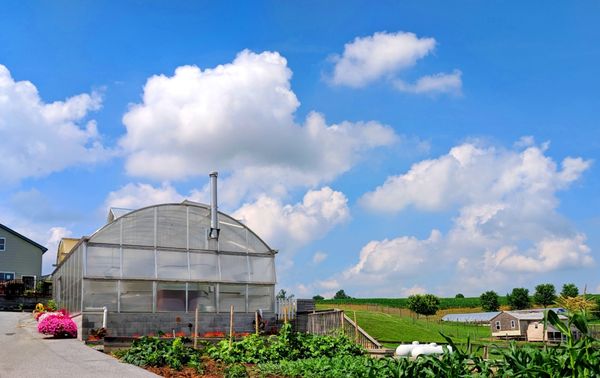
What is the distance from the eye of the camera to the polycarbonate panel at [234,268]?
Result: 89.8ft

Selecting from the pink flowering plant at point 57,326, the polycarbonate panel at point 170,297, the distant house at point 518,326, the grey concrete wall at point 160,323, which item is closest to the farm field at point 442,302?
the distant house at point 518,326

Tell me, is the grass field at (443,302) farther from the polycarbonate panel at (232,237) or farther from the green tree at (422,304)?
the polycarbonate panel at (232,237)

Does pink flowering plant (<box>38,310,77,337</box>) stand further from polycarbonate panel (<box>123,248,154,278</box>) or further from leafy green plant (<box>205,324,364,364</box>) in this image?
leafy green plant (<box>205,324,364,364</box>)

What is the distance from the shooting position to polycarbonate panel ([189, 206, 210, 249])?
27.1m

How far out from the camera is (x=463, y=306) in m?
82.8

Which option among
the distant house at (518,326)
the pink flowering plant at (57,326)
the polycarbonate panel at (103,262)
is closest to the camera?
the pink flowering plant at (57,326)

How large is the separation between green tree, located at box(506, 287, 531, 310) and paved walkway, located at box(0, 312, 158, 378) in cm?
6732

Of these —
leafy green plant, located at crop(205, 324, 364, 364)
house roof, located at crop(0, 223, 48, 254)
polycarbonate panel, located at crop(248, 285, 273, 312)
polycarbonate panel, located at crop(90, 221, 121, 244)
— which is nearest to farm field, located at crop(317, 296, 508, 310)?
house roof, located at crop(0, 223, 48, 254)

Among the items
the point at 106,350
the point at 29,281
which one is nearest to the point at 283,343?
the point at 106,350

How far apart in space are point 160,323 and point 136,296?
1.50 meters

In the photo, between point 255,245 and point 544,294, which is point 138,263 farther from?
point 544,294

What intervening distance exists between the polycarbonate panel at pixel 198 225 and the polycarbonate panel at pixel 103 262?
3.47 meters

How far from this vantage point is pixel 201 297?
26.2 metres

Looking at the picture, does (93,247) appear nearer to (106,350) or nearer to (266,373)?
(106,350)
